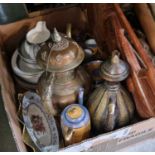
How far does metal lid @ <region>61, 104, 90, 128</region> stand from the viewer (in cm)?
80

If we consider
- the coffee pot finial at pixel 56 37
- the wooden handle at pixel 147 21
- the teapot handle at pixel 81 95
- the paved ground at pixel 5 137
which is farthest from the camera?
the paved ground at pixel 5 137

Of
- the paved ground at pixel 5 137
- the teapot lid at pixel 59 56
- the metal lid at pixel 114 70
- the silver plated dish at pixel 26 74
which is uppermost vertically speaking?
the teapot lid at pixel 59 56

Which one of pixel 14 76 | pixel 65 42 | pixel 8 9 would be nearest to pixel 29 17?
pixel 8 9

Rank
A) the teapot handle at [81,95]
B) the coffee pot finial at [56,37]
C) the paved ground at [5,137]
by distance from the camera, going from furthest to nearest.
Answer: the paved ground at [5,137]
the teapot handle at [81,95]
the coffee pot finial at [56,37]

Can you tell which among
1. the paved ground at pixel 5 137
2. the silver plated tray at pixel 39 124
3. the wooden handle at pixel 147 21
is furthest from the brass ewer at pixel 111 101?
the paved ground at pixel 5 137

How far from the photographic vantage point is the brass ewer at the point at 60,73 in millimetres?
771

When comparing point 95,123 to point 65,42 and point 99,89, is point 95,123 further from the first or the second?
point 65,42

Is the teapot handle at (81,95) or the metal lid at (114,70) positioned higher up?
the metal lid at (114,70)

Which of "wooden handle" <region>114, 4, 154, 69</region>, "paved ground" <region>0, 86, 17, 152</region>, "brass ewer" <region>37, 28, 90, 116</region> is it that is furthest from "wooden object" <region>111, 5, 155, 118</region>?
"paved ground" <region>0, 86, 17, 152</region>

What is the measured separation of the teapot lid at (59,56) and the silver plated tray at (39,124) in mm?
181

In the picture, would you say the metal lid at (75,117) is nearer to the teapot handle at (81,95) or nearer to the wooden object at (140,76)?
the teapot handle at (81,95)

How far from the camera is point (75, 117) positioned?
804 millimetres

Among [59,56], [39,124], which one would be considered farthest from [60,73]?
[39,124]

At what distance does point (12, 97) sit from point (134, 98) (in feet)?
1.33
